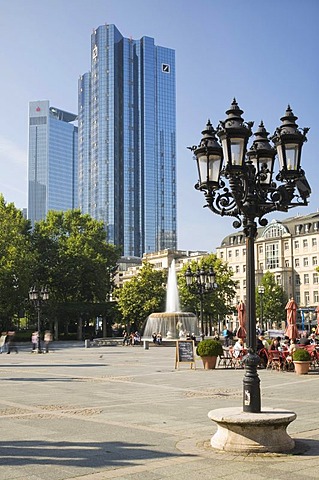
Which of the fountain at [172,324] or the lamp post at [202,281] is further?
A: the fountain at [172,324]

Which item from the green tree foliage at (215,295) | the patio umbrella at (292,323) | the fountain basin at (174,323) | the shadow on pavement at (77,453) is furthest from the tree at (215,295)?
the shadow on pavement at (77,453)

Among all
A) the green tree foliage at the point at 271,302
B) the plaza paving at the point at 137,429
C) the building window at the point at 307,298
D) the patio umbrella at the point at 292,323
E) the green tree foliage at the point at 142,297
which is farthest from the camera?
the building window at the point at 307,298

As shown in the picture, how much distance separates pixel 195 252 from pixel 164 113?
6197cm

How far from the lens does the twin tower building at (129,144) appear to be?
173m

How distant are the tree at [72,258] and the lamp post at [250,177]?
59078mm

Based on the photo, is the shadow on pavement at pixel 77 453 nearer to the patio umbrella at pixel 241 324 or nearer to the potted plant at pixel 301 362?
the potted plant at pixel 301 362

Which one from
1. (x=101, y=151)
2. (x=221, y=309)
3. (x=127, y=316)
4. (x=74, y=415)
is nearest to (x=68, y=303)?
(x=127, y=316)

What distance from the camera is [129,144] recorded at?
17612cm

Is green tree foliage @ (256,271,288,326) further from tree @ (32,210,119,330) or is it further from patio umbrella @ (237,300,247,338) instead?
patio umbrella @ (237,300,247,338)

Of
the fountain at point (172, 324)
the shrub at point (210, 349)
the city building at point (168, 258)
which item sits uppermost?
the city building at point (168, 258)

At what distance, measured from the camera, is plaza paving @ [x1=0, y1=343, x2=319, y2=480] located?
7.36 m

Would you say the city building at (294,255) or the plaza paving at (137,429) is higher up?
the city building at (294,255)

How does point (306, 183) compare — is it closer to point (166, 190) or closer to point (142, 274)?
point (142, 274)

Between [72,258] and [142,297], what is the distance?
9.66 m
